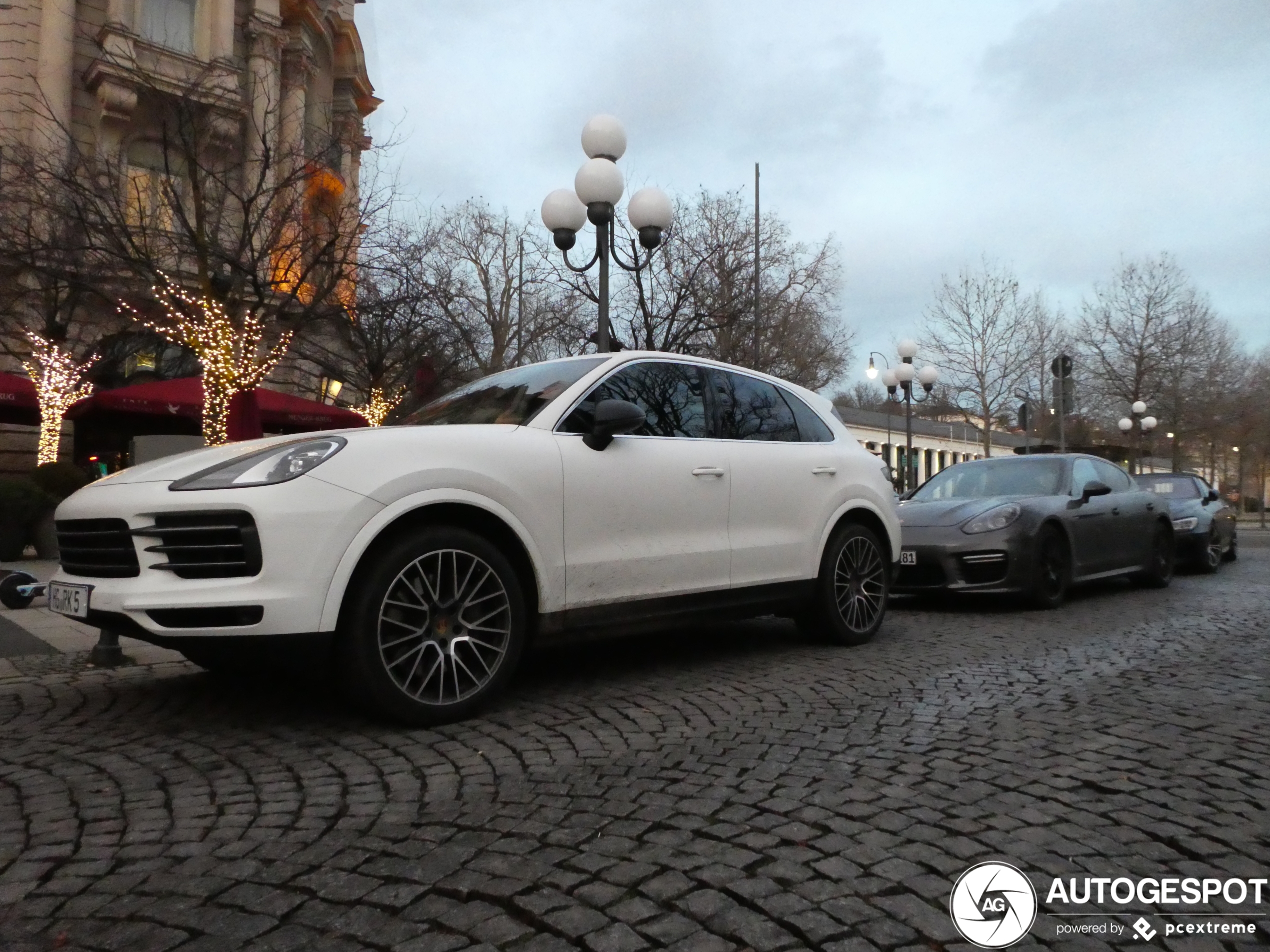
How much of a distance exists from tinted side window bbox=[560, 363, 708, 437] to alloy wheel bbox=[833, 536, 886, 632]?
1373mm

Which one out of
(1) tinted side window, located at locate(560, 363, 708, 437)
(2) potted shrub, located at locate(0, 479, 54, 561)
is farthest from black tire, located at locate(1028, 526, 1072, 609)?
(2) potted shrub, located at locate(0, 479, 54, 561)

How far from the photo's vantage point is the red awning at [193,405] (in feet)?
49.3

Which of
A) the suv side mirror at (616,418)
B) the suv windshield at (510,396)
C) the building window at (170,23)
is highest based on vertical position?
the building window at (170,23)

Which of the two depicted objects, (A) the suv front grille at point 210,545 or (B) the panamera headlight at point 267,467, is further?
(B) the panamera headlight at point 267,467

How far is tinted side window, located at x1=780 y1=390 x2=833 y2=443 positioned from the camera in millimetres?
5906

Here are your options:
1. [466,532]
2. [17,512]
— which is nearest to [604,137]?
[466,532]

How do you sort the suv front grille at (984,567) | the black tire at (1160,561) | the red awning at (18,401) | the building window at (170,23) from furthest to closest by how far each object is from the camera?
the building window at (170,23)
the red awning at (18,401)
the black tire at (1160,561)
the suv front grille at (984,567)

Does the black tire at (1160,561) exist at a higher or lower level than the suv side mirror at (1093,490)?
lower

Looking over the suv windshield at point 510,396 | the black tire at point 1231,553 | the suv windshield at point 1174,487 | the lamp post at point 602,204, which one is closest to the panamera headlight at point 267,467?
the suv windshield at point 510,396

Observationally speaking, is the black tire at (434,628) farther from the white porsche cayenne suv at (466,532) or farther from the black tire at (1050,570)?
the black tire at (1050,570)

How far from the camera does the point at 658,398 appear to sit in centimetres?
504

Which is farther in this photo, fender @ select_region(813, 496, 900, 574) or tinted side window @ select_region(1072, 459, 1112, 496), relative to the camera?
tinted side window @ select_region(1072, 459, 1112, 496)

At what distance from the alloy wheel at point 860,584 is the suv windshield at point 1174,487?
339 inches

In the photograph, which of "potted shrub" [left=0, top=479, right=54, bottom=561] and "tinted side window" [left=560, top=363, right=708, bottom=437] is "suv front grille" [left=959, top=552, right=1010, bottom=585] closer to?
"tinted side window" [left=560, top=363, right=708, bottom=437]
